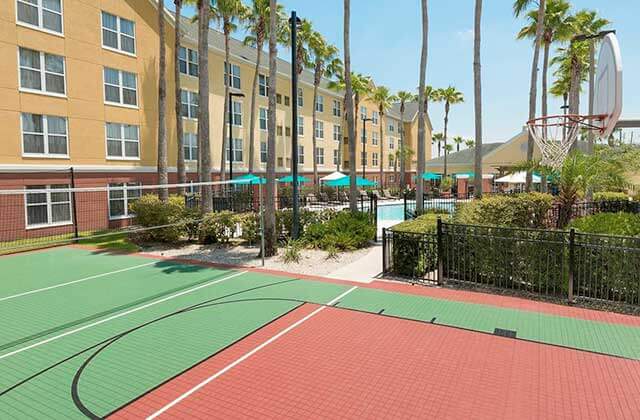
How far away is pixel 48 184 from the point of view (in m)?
21.3

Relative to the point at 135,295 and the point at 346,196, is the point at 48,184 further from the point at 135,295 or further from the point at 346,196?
the point at 346,196

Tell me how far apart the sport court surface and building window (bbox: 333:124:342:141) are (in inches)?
1709

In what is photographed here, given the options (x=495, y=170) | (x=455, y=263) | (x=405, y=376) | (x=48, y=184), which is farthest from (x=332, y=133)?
(x=405, y=376)

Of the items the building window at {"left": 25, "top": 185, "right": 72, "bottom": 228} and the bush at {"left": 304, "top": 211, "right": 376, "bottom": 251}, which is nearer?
the bush at {"left": 304, "top": 211, "right": 376, "bottom": 251}

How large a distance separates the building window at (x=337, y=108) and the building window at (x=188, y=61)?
81.2 feet

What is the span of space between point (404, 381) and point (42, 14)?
81.9 ft

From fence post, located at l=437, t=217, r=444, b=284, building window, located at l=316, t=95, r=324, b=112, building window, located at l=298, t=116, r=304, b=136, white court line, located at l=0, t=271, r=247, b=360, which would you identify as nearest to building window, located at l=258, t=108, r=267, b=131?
building window, located at l=298, t=116, r=304, b=136

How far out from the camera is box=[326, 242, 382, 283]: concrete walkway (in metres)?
12.5

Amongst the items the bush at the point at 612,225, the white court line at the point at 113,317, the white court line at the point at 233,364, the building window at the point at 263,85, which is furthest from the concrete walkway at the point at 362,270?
the building window at the point at 263,85

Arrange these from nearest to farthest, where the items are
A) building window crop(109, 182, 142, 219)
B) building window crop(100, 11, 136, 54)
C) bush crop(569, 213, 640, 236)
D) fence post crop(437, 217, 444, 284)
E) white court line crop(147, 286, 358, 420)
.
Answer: white court line crop(147, 286, 358, 420)
bush crop(569, 213, 640, 236)
fence post crop(437, 217, 444, 284)
building window crop(100, 11, 136, 54)
building window crop(109, 182, 142, 219)

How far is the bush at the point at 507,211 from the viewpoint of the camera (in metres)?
14.9

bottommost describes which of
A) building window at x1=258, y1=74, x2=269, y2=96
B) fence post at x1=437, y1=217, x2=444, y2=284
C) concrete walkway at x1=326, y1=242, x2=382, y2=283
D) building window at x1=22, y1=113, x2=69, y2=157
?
concrete walkway at x1=326, y1=242, x2=382, y2=283

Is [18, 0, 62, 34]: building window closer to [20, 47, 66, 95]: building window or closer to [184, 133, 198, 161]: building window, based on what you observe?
[20, 47, 66, 95]: building window

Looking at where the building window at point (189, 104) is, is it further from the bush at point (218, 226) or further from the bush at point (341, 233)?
the bush at point (341, 233)
